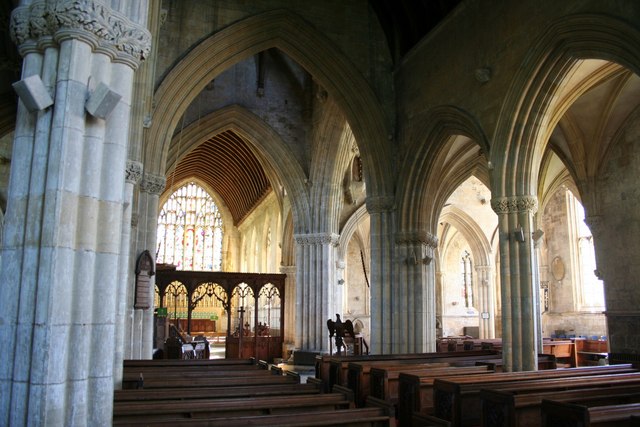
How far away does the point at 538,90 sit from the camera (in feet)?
31.9

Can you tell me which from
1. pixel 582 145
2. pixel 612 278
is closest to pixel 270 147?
pixel 582 145

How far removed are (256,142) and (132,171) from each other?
9.59m

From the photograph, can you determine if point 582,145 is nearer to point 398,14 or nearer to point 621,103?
point 621,103

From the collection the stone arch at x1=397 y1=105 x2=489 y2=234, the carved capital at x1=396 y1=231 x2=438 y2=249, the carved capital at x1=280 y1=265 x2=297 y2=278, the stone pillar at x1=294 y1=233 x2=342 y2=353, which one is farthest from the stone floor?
the stone arch at x1=397 y1=105 x2=489 y2=234

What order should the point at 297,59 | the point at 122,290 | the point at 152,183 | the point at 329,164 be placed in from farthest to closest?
the point at 329,164
the point at 297,59
the point at 152,183
the point at 122,290

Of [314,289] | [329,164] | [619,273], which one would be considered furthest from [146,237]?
[619,273]

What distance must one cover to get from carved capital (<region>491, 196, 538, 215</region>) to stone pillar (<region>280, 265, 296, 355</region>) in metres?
11.3

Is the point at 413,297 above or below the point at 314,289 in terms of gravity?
below

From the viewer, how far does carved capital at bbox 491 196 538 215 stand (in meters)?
10.0

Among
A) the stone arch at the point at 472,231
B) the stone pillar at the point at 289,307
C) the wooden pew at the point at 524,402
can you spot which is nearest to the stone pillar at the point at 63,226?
the wooden pew at the point at 524,402

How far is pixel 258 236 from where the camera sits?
29.3 metres

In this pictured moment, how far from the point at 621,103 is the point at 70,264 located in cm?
1229

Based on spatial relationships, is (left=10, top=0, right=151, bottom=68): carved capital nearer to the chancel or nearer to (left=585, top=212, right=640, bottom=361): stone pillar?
the chancel

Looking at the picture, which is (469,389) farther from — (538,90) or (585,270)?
(585,270)
